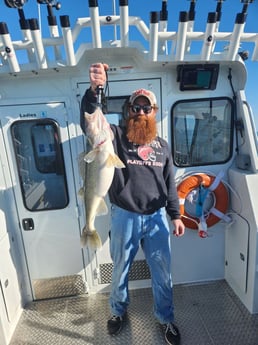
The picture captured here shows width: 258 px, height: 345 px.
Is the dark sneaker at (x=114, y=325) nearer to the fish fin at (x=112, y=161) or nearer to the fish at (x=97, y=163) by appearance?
the fish at (x=97, y=163)

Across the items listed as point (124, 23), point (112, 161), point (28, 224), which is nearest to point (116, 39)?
point (124, 23)

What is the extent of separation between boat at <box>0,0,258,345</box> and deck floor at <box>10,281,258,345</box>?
0.5 inches

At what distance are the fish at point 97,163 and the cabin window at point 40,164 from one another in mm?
851

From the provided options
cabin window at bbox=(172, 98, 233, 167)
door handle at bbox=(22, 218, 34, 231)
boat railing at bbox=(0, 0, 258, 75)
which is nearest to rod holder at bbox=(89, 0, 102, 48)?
boat railing at bbox=(0, 0, 258, 75)

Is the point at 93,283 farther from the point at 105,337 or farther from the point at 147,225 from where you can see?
the point at 147,225

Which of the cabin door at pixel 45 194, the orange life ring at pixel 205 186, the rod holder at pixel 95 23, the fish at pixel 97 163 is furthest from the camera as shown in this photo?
the orange life ring at pixel 205 186

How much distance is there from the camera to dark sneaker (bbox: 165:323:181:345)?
2270 mm

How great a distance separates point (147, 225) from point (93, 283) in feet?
4.43

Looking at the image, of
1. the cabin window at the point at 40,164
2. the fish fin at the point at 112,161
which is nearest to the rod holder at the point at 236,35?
the fish fin at the point at 112,161

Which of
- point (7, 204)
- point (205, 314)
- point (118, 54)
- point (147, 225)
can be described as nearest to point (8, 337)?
point (7, 204)

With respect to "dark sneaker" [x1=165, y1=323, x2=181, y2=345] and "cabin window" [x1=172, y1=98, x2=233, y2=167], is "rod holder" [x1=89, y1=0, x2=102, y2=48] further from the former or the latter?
"dark sneaker" [x1=165, y1=323, x2=181, y2=345]

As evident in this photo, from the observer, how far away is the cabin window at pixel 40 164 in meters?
2.67

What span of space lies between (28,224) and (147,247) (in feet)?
4.64

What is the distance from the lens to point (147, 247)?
89.0 inches
